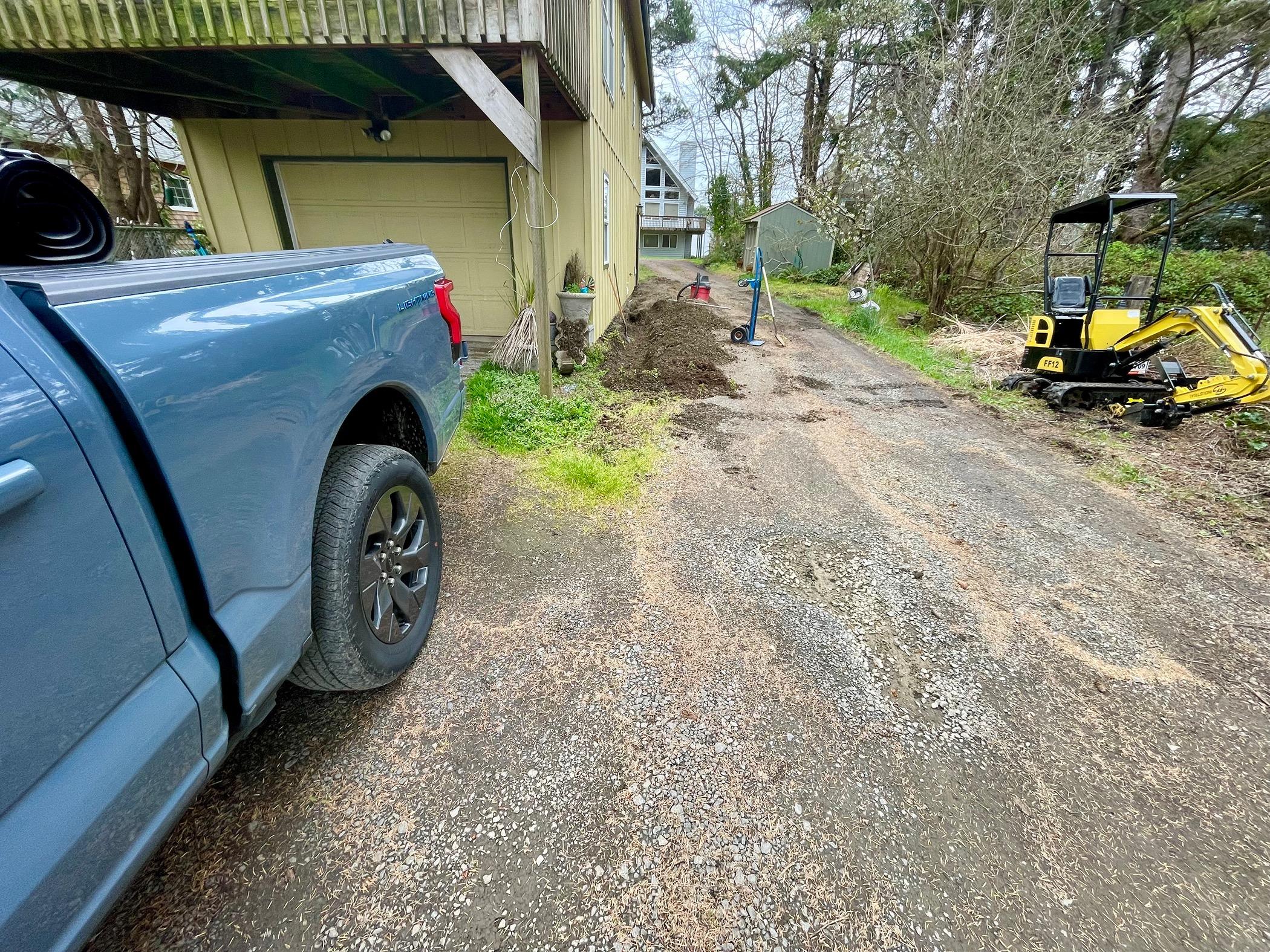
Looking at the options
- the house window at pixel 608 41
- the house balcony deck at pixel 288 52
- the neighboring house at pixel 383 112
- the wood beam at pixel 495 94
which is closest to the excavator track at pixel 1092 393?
the neighboring house at pixel 383 112

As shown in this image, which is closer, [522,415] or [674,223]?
[522,415]

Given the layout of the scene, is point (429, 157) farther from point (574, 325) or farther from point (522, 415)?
point (522, 415)

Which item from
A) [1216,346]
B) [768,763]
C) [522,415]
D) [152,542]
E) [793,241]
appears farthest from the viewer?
[793,241]

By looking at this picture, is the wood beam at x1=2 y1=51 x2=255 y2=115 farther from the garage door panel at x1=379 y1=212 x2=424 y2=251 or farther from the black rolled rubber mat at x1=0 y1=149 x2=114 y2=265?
the black rolled rubber mat at x1=0 y1=149 x2=114 y2=265

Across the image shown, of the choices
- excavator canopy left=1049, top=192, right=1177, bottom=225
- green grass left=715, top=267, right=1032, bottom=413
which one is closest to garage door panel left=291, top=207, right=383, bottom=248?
green grass left=715, top=267, right=1032, bottom=413

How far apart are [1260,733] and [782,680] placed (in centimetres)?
184

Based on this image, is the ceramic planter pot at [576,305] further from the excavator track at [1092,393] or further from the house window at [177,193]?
the house window at [177,193]

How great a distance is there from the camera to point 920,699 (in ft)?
7.16

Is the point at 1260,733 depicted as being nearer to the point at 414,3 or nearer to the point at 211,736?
the point at 211,736

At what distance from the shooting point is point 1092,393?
5.76 m

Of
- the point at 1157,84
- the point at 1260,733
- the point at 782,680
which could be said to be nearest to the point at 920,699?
the point at 782,680

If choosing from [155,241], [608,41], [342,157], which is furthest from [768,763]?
[155,241]

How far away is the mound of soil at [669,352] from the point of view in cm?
648

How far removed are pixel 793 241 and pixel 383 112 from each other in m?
19.1
